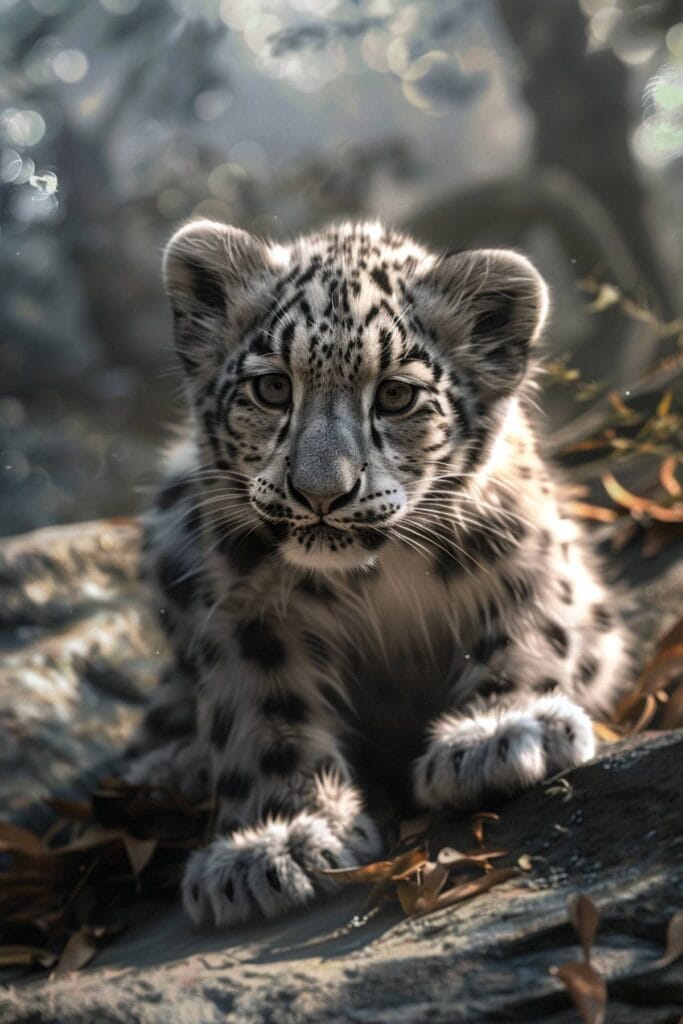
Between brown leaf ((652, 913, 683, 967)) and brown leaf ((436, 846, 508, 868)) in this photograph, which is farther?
brown leaf ((436, 846, 508, 868))

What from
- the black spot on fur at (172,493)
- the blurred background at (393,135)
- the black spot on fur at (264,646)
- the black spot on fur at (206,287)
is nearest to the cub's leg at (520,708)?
the black spot on fur at (264,646)

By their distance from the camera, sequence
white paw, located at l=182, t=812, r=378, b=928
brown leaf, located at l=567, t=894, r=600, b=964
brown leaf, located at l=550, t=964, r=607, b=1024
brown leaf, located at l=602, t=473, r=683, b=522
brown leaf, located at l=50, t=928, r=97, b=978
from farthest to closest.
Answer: brown leaf, located at l=602, t=473, r=683, b=522
brown leaf, located at l=50, t=928, r=97, b=978
white paw, located at l=182, t=812, r=378, b=928
brown leaf, located at l=567, t=894, r=600, b=964
brown leaf, located at l=550, t=964, r=607, b=1024

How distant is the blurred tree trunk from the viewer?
5539 millimetres

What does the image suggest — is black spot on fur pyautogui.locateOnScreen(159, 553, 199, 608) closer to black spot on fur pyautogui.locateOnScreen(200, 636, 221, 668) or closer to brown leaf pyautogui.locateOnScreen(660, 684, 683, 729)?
black spot on fur pyautogui.locateOnScreen(200, 636, 221, 668)

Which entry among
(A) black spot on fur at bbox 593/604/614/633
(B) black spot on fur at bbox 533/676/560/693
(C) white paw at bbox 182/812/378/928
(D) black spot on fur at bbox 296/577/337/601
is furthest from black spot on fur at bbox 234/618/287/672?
(A) black spot on fur at bbox 593/604/614/633

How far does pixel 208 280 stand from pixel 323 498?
2.80ft

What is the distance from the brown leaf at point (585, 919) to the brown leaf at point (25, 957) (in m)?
1.38

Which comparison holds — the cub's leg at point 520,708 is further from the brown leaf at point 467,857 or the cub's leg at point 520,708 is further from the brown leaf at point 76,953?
the brown leaf at point 76,953

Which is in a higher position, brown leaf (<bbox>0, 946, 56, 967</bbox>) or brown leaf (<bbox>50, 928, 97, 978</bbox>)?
brown leaf (<bbox>50, 928, 97, 978</bbox>)

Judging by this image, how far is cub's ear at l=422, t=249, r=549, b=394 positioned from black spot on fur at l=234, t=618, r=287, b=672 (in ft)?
2.69

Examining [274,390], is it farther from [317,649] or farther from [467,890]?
[467,890]

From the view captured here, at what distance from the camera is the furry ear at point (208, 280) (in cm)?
303

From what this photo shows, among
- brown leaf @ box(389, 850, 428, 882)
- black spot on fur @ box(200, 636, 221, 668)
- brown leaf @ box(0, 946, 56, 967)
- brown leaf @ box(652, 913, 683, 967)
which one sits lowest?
brown leaf @ box(0, 946, 56, 967)

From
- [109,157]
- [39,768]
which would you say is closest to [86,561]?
[39,768]
